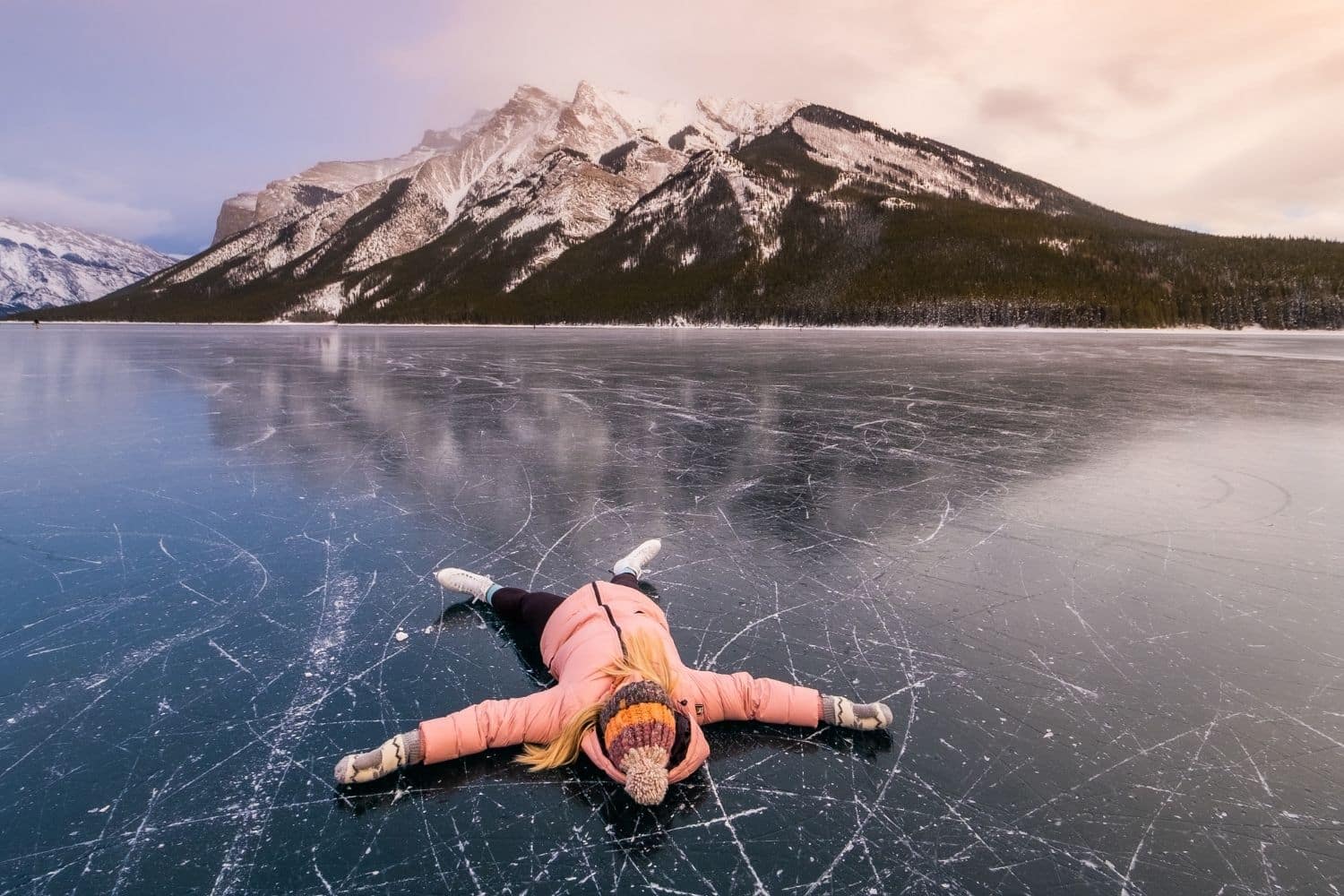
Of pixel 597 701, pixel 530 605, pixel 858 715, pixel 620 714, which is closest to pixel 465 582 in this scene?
pixel 530 605

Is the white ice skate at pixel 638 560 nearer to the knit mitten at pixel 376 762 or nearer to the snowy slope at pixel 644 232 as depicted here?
the knit mitten at pixel 376 762

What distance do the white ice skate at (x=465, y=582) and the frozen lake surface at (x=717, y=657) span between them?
0.13m

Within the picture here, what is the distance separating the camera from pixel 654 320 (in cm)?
11231

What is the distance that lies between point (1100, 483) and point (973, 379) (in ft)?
37.9

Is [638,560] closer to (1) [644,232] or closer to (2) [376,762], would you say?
(2) [376,762]

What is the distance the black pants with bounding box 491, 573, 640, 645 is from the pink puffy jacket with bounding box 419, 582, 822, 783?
14.3 inches

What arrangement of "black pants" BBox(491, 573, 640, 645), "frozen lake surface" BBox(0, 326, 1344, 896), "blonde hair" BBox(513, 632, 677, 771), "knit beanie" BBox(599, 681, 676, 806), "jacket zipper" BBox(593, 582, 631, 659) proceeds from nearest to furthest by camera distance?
"frozen lake surface" BBox(0, 326, 1344, 896), "knit beanie" BBox(599, 681, 676, 806), "blonde hair" BBox(513, 632, 677, 771), "jacket zipper" BBox(593, 582, 631, 659), "black pants" BBox(491, 573, 640, 645)

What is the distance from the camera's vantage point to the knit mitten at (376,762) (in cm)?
268

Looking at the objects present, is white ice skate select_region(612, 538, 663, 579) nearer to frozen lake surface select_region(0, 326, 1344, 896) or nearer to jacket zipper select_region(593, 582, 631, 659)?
frozen lake surface select_region(0, 326, 1344, 896)

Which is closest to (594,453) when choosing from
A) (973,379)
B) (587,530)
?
(587,530)

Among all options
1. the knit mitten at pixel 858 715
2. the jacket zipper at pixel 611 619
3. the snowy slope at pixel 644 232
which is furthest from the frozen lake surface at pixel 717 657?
the snowy slope at pixel 644 232

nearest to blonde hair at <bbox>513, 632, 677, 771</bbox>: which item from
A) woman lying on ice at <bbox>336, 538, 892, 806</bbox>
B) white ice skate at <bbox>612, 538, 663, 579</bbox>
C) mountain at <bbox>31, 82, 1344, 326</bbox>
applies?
woman lying on ice at <bbox>336, 538, 892, 806</bbox>

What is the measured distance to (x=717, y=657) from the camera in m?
3.66

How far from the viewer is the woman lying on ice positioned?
2566 mm
